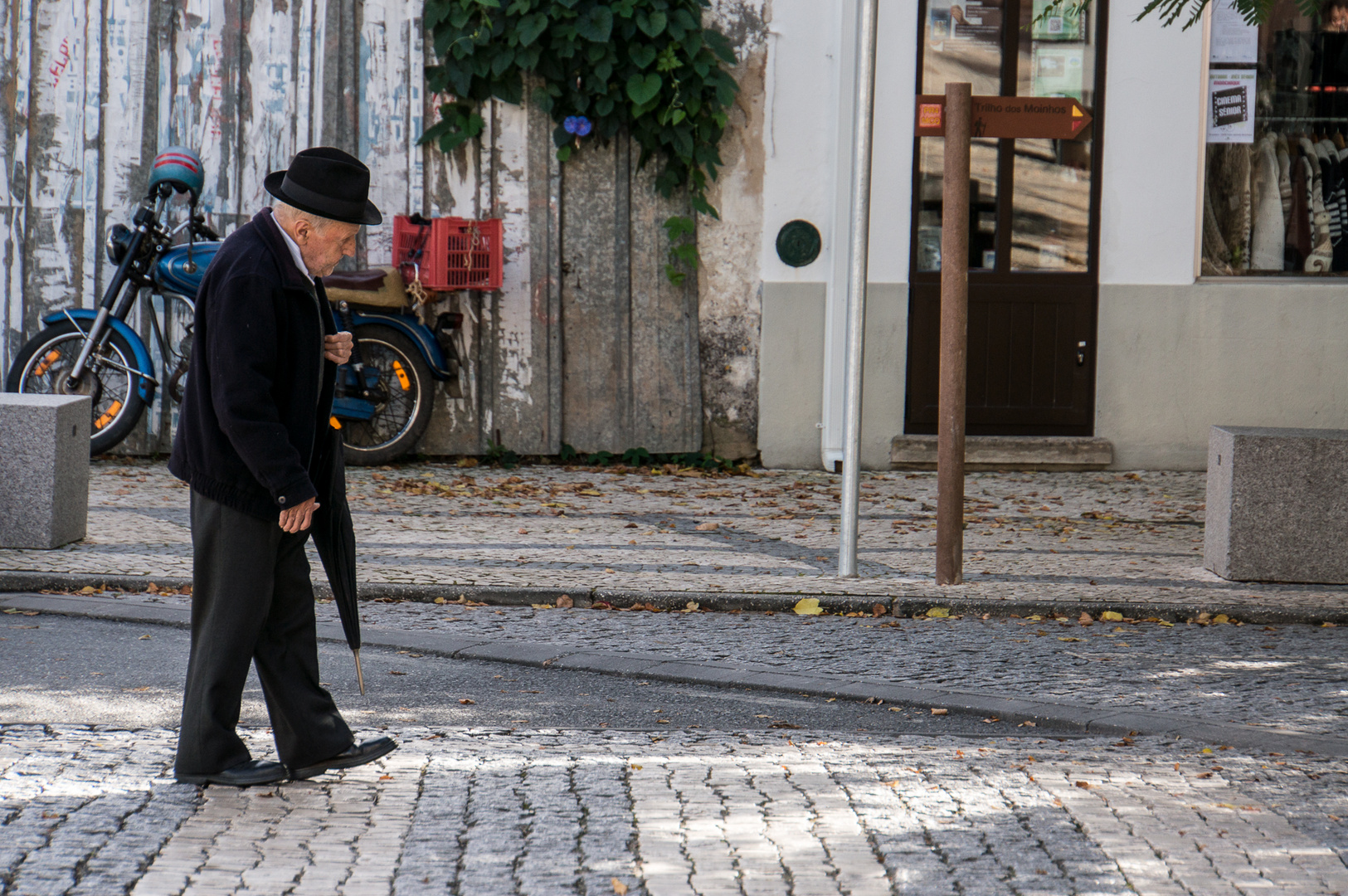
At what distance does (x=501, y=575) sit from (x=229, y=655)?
3.24 metres

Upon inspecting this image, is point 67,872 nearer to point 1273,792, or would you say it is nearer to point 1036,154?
point 1273,792

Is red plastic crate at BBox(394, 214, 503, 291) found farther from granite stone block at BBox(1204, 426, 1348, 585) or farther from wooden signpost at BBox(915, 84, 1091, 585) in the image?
granite stone block at BBox(1204, 426, 1348, 585)

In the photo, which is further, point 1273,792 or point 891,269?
point 891,269

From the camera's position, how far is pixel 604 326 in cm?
1099

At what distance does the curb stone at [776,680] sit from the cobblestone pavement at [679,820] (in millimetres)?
240

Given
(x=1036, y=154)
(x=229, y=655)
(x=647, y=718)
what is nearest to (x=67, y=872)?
(x=229, y=655)

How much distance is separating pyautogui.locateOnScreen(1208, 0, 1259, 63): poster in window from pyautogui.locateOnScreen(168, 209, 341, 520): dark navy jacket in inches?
350

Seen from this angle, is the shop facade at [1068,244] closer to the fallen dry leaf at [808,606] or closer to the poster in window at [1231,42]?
the poster in window at [1231,42]

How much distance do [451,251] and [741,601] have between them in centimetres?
430

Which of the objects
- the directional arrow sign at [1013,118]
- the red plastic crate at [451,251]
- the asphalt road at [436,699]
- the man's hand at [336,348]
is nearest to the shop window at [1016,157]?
the red plastic crate at [451,251]

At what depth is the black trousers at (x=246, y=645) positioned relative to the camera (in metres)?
3.98

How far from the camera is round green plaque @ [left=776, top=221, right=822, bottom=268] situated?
10.9 m

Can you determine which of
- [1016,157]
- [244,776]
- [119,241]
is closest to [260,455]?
[244,776]

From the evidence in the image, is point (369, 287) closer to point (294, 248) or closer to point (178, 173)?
point (178, 173)
